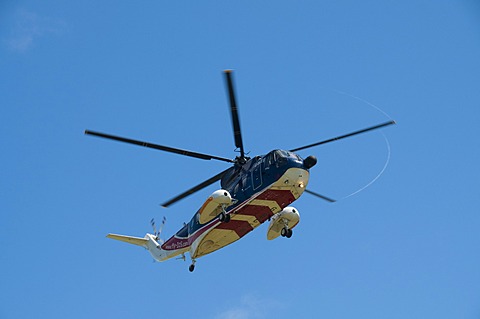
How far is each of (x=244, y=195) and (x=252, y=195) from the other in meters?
0.59

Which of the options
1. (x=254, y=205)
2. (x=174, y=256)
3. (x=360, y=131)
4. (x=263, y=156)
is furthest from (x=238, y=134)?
(x=174, y=256)

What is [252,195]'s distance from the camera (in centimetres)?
3678

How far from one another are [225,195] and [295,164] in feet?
14.4

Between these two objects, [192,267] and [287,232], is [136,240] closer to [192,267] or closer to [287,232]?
[192,267]

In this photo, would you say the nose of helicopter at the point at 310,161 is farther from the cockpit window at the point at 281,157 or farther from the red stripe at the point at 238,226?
the red stripe at the point at 238,226

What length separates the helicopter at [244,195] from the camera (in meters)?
35.8

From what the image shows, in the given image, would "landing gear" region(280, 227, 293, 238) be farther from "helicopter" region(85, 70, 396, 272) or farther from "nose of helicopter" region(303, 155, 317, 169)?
"nose of helicopter" region(303, 155, 317, 169)

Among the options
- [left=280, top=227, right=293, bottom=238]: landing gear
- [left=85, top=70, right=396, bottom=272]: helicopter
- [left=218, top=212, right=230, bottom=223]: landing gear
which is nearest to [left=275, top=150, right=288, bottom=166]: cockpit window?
[left=85, top=70, right=396, bottom=272]: helicopter

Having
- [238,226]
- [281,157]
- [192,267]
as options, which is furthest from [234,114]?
[192,267]

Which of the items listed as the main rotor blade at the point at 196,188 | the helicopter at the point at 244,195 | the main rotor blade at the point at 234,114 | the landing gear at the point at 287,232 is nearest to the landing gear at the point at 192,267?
the helicopter at the point at 244,195

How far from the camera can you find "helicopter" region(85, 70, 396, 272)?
3575 cm

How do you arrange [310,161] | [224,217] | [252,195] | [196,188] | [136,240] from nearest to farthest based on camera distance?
[310,161] < [252,195] < [224,217] < [196,188] < [136,240]

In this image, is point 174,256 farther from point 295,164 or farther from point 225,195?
point 295,164

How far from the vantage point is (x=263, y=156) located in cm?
3731
